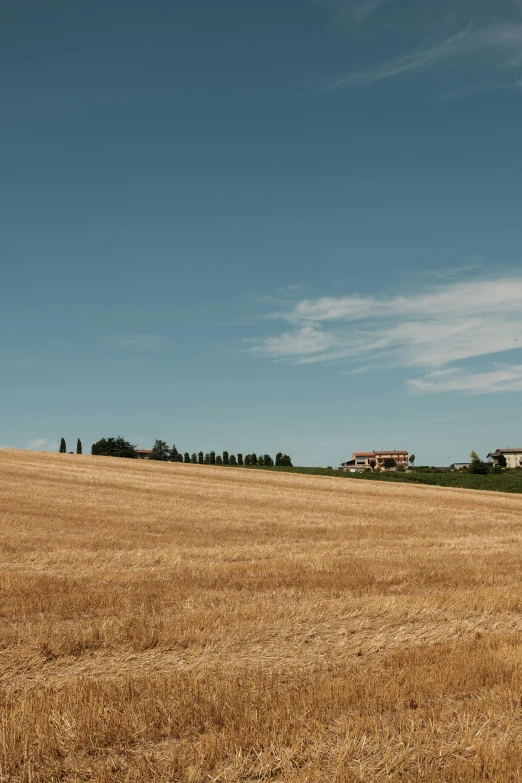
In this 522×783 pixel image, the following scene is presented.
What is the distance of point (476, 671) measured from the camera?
26.0 feet

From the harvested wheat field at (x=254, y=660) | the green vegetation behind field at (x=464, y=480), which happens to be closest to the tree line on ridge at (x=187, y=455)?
the green vegetation behind field at (x=464, y=480)

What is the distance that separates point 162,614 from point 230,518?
16.1 meters

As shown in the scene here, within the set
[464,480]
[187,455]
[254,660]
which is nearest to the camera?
[254,660]

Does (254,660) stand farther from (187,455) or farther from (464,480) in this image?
(187,455)

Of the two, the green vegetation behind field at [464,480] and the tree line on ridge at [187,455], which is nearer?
the green vegetation behind field at [464,480]

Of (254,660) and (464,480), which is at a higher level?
(254,660)

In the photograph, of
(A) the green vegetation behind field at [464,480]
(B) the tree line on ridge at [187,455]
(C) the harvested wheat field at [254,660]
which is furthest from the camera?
(B) the tree line on ridge at [187,455]

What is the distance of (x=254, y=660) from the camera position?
27.8ft

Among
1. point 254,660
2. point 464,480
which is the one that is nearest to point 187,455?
point 464,480

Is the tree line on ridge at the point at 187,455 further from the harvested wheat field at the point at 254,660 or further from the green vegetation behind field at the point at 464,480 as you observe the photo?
the harvested wheat field at the point at 254,660

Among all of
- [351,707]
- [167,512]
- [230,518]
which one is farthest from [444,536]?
[351,707]

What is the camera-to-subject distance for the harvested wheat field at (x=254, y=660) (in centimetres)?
566

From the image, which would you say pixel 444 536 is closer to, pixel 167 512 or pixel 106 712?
pixel 167 512

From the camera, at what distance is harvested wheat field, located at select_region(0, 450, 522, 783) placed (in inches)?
223
